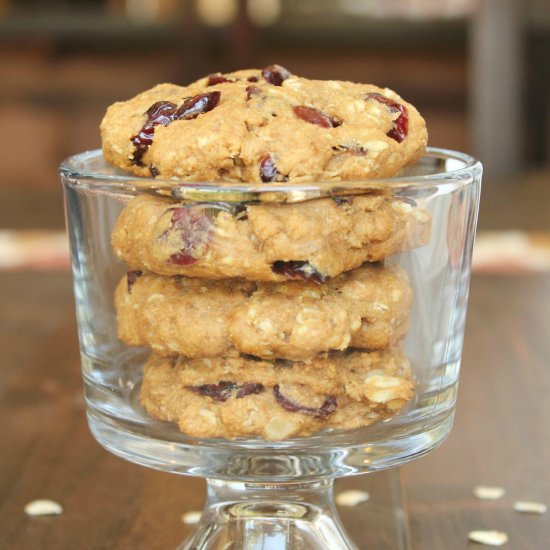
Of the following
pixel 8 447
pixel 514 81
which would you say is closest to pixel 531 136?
pixel 514 81

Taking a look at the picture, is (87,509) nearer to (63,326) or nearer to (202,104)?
(202,104)

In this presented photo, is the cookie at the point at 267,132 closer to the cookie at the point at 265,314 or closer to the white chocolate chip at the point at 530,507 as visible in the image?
the cookie at the point at 265,314

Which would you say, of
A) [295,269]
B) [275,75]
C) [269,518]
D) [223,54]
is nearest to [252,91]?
[275,75]

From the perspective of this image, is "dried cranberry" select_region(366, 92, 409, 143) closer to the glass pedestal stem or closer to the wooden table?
the glass pedestal stem

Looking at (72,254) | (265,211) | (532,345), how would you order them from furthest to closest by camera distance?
(532,345) → (72,254) → (265,211)

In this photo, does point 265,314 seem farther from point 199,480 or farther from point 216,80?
point 199,480

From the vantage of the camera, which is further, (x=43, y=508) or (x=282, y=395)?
(x=43, y=508)

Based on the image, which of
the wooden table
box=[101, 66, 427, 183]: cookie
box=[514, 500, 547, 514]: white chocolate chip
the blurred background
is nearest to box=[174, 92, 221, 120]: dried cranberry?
box=[101, 66, 427, 183]: cookie
